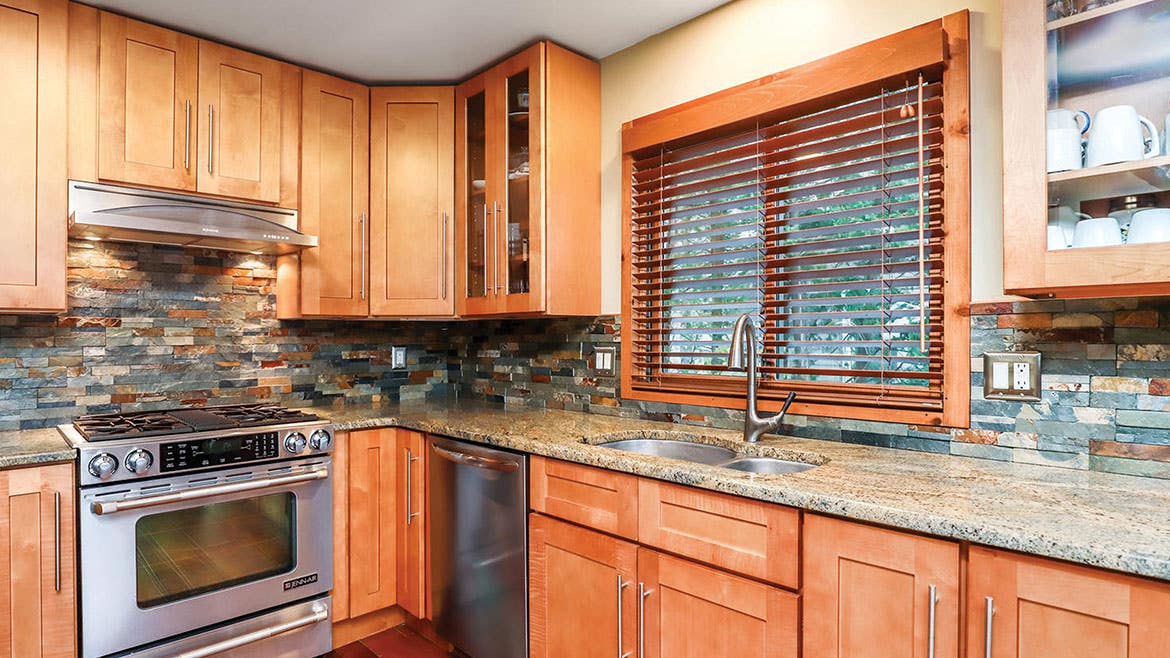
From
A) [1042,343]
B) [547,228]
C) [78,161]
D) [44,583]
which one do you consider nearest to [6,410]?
[44,583]

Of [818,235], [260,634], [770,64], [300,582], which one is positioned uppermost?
[770,64]

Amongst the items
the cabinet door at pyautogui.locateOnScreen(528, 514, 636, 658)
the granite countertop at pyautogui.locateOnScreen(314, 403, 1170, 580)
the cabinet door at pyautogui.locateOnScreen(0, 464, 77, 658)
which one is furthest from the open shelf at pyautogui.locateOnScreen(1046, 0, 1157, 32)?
the cabinet door at pyautogui.locateOnScreen(0, 464, 77, 658)

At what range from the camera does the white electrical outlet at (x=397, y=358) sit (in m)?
3.32

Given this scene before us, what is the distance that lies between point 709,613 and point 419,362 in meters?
2.28

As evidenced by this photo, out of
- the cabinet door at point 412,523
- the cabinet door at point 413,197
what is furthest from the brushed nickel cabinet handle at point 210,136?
the cabinet door at point 412,523

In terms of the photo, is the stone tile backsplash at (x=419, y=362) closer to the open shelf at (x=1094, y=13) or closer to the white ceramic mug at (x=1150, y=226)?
the white ceramic mug at (x=1150, y=226)

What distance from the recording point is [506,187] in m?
2.60

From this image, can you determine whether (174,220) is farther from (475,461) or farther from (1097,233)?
(1097,233)

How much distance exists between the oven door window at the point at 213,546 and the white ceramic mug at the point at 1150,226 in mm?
2548

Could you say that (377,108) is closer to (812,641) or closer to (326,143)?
(326,143)

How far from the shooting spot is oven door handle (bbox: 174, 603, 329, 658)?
82.4 inches

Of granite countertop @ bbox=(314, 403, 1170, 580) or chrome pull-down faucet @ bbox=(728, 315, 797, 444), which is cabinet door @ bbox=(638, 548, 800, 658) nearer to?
granite countertop @ bbox=(314, 403, 1170, 580)

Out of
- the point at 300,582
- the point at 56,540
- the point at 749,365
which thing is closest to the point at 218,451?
the point at 56,540

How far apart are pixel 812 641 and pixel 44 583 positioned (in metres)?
2.14
